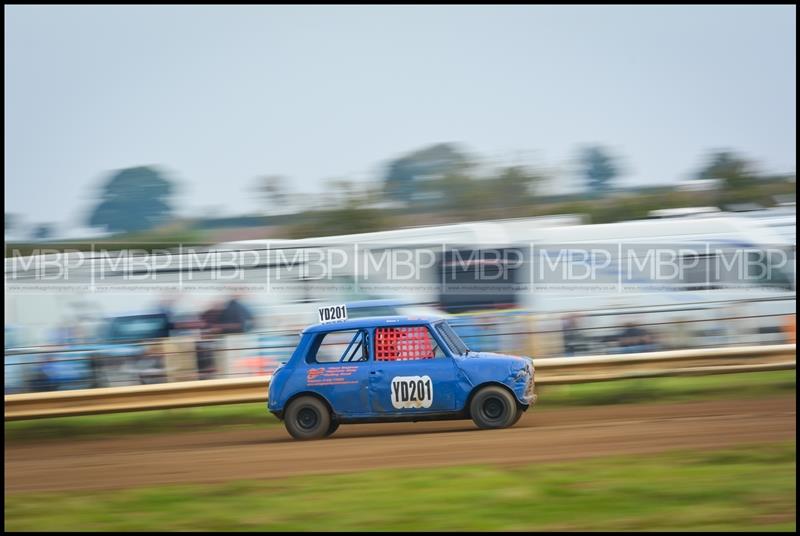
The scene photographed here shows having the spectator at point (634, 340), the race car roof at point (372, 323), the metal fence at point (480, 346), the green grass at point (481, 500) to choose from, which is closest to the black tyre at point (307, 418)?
the race car roof at point (372, 323)

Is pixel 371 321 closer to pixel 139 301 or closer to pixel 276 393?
pixel 276 393

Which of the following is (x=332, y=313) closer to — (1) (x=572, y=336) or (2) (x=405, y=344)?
(2) (x=405, y=344)

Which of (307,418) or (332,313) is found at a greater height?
(332,313)

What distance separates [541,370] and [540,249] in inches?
194

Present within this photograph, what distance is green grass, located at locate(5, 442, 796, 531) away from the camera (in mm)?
6281

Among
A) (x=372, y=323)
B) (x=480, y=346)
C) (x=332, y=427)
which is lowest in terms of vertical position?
(x=332, y=427)

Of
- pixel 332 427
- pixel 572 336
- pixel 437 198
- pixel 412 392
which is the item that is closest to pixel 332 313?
pixel 332 427

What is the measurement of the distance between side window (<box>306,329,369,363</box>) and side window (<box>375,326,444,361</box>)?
188 mm

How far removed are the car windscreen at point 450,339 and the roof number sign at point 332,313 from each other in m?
1.20

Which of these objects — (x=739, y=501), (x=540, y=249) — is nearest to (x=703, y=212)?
(x=540, y=249)

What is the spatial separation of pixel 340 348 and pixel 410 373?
35.8 inches

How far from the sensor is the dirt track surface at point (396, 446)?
8.71 metres

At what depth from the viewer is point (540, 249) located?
17.3 metres

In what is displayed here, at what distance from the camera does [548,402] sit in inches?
523
